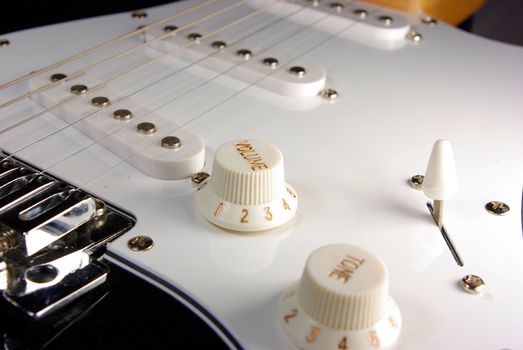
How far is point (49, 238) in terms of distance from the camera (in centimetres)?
81

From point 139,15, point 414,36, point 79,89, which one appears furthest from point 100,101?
point 414,36

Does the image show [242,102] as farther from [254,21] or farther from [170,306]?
[170,306]

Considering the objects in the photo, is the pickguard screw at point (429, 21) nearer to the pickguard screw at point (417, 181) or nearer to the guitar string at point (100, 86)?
the guitar string at point (100, 86)

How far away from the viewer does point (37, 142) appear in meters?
0.99

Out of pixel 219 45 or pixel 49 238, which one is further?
pixel 219 45

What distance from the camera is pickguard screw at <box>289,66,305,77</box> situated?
118 centimetres

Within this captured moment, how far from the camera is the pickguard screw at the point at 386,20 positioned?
1.40 meters

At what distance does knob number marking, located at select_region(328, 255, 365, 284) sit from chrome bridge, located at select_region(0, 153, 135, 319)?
259 mm

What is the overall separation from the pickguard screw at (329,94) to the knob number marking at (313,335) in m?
0.55

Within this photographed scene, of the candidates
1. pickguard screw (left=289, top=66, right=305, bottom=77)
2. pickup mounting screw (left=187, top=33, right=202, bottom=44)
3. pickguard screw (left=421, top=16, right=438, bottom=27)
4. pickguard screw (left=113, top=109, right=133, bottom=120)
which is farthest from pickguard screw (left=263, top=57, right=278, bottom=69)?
pickguard screw (left=421, top=16, right=438, bottom=27)

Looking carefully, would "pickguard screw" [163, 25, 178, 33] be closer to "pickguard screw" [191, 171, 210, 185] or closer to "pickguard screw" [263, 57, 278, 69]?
"pickguard screw" [263, 57, 278, 69]

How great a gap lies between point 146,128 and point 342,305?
43 cm

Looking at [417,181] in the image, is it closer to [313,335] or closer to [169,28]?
[313,335]

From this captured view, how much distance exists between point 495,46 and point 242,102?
0.55 metres
